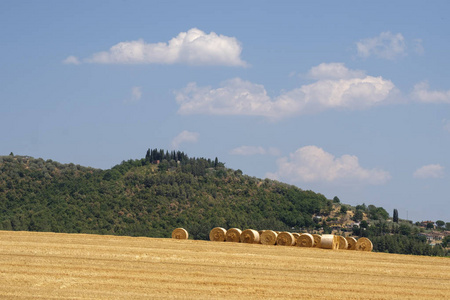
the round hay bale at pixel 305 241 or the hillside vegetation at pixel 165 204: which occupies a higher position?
the hillside vegetation at pixel 165 204

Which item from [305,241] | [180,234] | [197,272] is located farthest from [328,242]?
[197,272]

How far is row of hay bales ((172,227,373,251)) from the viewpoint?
41594 mm

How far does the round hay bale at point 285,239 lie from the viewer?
42156 mm

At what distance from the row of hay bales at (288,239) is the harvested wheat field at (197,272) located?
3.22m

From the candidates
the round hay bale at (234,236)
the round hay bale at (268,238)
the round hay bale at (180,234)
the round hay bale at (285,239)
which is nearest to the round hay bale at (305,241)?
the round hay bale at (285,239)

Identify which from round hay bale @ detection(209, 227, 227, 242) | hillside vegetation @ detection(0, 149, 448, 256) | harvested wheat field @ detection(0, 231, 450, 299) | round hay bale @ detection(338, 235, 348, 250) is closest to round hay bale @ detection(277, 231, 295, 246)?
round hay bale @ detection(338, 235, 348, 250)

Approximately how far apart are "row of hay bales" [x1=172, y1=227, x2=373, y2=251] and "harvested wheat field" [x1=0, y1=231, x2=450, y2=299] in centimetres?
322

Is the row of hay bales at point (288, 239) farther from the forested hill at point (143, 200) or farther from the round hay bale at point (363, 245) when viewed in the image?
the forested hill at point (143, 200)

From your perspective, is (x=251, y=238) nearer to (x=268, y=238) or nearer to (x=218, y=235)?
(x=268, y=238)

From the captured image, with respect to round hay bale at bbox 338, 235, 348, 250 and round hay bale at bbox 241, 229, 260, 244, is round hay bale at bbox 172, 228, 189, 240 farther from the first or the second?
round hay bale at bbox 338, 235, 348, 250

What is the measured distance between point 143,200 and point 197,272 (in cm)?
7830

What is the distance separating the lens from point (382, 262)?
1378 inches

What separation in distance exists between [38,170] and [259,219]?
45130 millimetres

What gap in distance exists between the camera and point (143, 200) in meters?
105
